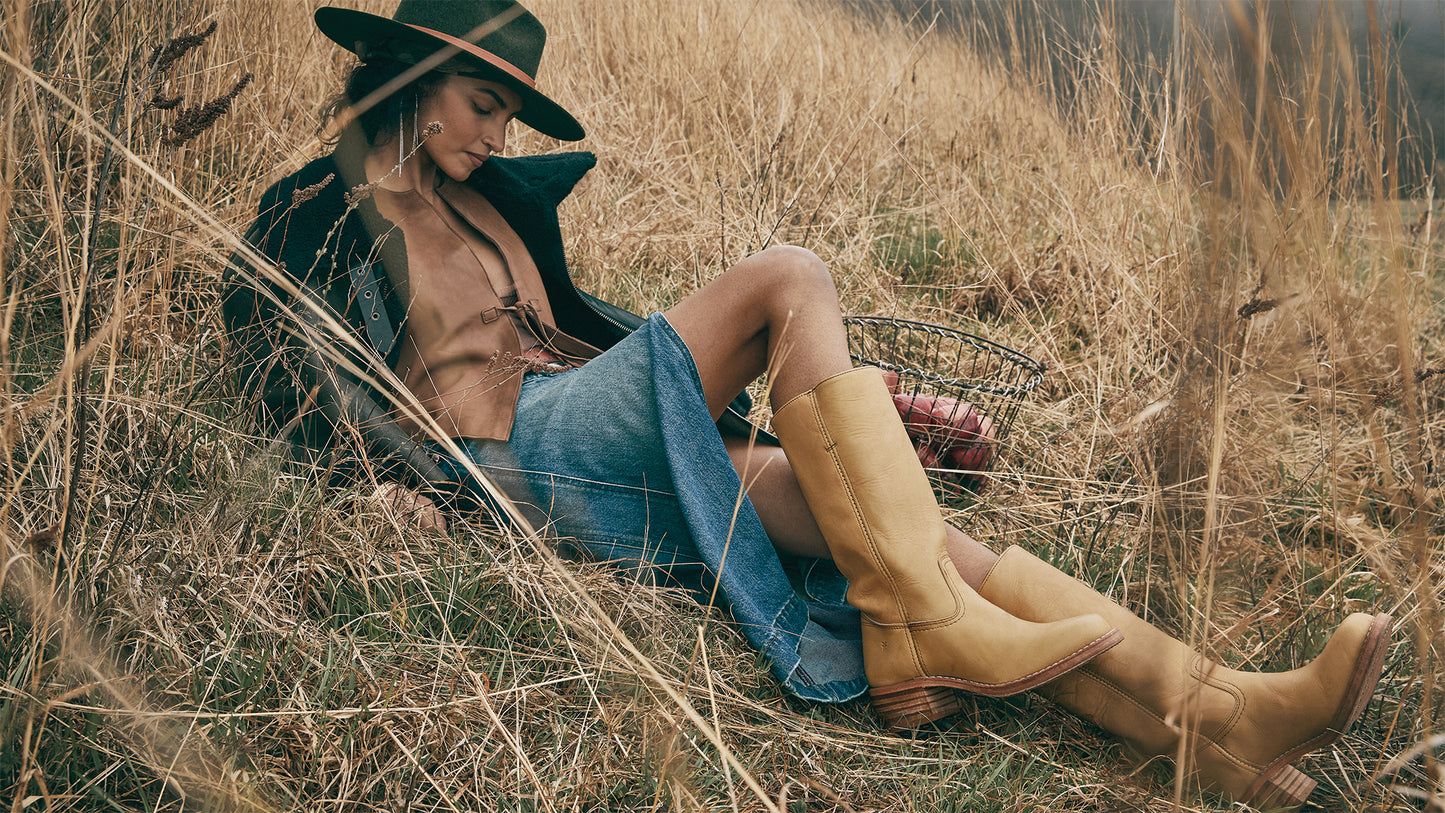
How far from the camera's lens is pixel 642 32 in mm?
4180

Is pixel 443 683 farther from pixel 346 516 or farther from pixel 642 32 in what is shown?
pixel 642 32

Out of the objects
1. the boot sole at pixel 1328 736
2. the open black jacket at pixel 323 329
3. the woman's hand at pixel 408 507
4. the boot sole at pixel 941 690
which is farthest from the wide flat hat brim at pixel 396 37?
the boot sole at pixel 1328 736

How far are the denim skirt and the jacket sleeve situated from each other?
120 millimetres

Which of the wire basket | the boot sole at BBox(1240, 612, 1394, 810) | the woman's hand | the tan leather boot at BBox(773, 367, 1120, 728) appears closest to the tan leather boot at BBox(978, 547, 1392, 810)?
the boot sole at BBox(1240, 612, 1394, 810)

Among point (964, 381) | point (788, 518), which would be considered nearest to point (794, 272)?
point (788, 518)

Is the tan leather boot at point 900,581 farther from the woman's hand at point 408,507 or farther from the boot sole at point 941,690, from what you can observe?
the woman's hand at point 408,507

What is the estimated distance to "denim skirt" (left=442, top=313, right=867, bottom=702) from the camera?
5.59ft

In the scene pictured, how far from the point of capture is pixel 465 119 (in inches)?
77.6

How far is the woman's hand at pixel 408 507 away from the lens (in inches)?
65.1

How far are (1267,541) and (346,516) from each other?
80.1 inches

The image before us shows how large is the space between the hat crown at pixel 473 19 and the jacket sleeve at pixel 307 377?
432 mm

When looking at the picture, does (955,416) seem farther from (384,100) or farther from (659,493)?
(384,100)

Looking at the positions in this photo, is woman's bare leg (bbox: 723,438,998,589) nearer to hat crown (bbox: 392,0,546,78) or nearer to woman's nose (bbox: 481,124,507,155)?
woman's nose (bbox: 481,124,507,155)

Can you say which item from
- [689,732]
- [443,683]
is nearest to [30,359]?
[443,683]
